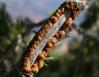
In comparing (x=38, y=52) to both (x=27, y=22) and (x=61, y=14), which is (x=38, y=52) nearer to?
(x=61, y=14)

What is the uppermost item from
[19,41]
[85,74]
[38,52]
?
[85,74]

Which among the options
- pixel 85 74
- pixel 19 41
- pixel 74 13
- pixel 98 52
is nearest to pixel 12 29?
pixel 19 41

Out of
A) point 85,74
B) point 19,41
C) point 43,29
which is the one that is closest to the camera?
point 43,29

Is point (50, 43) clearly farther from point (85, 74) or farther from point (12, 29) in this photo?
point (85, 74)

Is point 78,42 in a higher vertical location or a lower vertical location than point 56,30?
higher

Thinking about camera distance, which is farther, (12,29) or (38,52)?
(12,29)

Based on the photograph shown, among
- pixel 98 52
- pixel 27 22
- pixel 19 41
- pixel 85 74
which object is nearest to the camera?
pixel 19 41

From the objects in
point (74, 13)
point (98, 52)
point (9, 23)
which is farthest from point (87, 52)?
point (74, 13)

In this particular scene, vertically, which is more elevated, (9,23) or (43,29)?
(9,23)

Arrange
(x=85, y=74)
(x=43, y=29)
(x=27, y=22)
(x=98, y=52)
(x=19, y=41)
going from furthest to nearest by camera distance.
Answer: (x=98, y=52), (x=85, y=74), (x=27, y=22), (x=19, y=41), (x=43, y=29)
